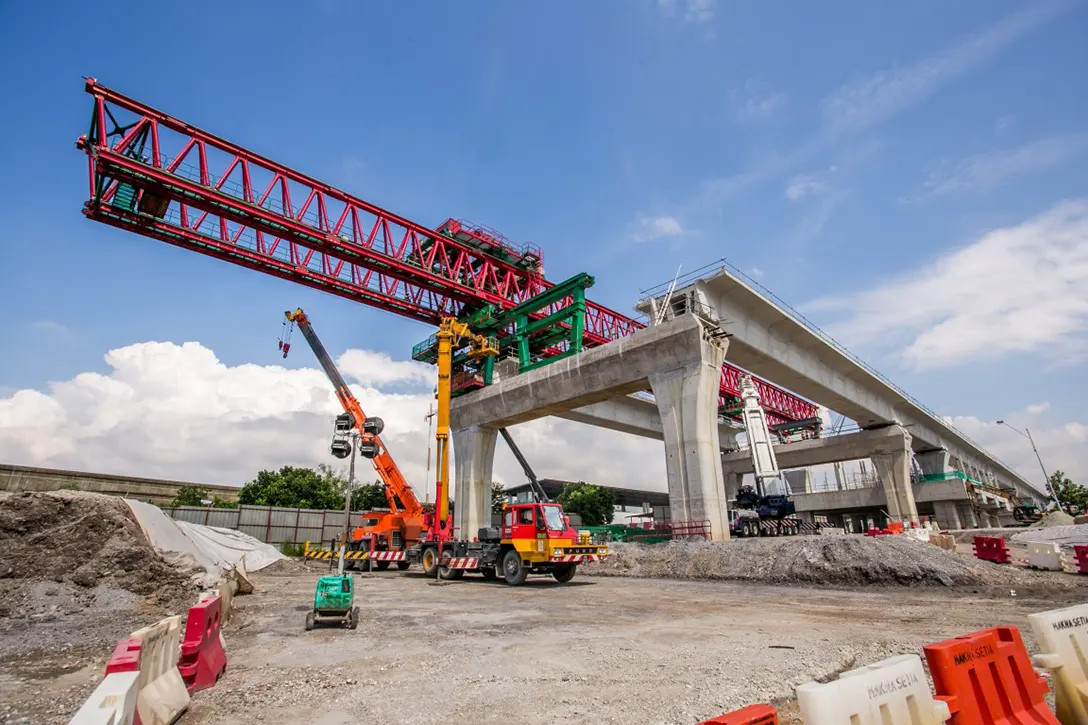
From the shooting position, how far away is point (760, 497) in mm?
27562

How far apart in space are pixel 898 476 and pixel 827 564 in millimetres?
24771

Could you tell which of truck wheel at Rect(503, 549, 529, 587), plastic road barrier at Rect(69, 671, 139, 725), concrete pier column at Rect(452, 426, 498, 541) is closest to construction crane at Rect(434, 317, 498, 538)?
truck wheel at Rect(503, 549, 529, 587)

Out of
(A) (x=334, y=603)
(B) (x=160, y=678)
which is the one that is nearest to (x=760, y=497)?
(A) (x=334, y=603)

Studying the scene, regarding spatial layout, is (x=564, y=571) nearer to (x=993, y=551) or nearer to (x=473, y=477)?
(x=993, y=551)

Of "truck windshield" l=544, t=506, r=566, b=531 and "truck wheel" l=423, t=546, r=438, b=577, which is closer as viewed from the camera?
"truck windshield" l=544, t=506, r=566, b=531

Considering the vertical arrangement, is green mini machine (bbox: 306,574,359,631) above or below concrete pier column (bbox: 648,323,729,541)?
below

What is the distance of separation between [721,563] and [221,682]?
49.7 ft

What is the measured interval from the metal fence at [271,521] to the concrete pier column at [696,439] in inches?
978

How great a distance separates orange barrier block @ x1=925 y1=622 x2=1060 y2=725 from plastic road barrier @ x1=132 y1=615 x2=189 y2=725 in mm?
5003

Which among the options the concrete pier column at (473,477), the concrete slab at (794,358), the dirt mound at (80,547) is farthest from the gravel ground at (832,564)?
the dirt mound at (80,547)

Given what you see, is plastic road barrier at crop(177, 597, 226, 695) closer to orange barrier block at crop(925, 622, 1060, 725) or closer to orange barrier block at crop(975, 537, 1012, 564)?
orange barrier block at crop(925, 622, 1060, 725)

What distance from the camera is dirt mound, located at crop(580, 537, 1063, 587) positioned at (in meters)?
14.0

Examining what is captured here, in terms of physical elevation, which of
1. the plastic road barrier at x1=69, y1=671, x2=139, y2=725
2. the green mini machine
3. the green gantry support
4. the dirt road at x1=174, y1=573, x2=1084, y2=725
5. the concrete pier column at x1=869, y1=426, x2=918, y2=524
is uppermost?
the green gantry support

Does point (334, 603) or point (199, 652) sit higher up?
point (199, 652)
